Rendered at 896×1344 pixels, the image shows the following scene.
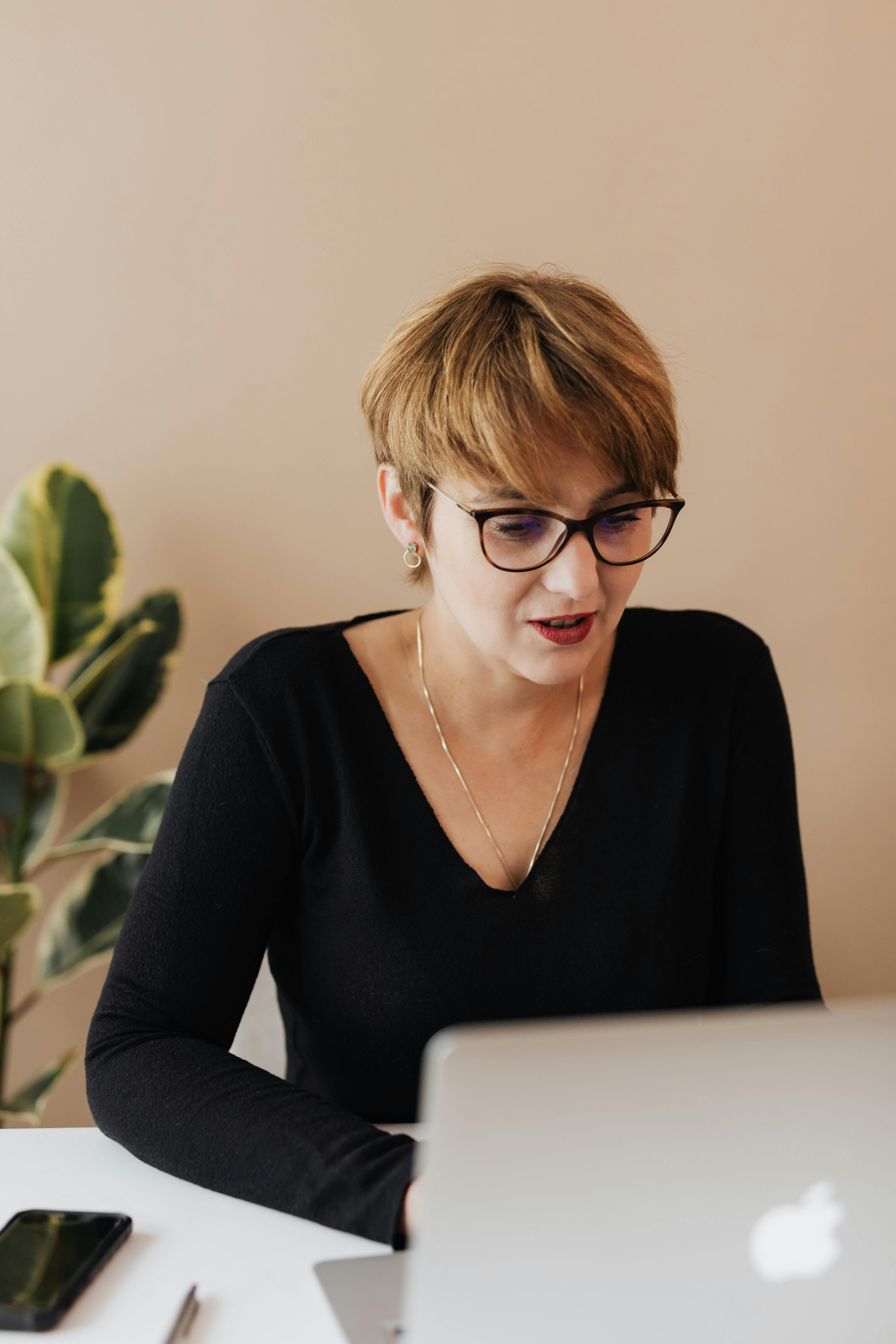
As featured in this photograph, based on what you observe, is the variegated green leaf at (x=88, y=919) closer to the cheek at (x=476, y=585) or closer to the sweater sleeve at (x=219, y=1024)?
the sweater sleeve at (x=219, y=1024)

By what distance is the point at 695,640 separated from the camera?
1.30 m

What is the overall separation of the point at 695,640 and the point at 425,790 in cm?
40

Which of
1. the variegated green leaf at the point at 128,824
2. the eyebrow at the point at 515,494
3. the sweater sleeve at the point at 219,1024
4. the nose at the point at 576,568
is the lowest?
the variegated green leaf at the point at 128,824

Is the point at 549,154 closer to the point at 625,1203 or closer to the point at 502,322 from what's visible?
the point at 502,322

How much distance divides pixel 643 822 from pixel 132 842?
0.83 meters

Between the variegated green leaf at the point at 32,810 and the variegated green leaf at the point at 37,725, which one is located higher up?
the variegated green leaf at the point at 37,725

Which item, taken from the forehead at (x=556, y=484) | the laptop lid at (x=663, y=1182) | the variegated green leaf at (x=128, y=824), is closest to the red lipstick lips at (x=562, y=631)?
the forehead at (x=556, y=484)

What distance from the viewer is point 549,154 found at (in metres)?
1.91

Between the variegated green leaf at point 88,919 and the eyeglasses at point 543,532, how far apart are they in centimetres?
94

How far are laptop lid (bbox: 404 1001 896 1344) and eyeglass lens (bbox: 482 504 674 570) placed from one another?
53 centimetres

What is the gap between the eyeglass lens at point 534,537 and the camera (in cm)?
97

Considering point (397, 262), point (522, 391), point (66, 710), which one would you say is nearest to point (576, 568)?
point (522, 391)

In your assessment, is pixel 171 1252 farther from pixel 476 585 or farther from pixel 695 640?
pixel 695 640

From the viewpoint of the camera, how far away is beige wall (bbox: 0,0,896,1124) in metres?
1.78
